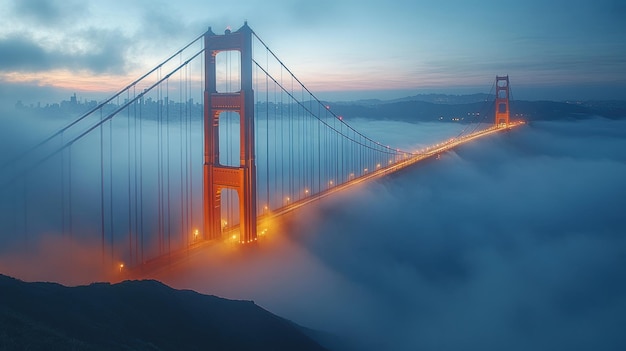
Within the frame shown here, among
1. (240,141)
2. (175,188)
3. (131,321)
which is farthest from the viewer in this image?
(175,188)

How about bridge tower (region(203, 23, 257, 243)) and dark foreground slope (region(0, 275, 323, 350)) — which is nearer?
dark foreground slope (region(0, 275, 323, 350))

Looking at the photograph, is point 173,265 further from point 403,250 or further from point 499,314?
point 403,250

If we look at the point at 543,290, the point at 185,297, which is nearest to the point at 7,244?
the point at 185,297

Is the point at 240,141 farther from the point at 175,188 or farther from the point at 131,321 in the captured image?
the point at 175,188

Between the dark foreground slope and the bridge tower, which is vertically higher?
the bridge tower

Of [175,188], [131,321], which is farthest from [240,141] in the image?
[175,188]
